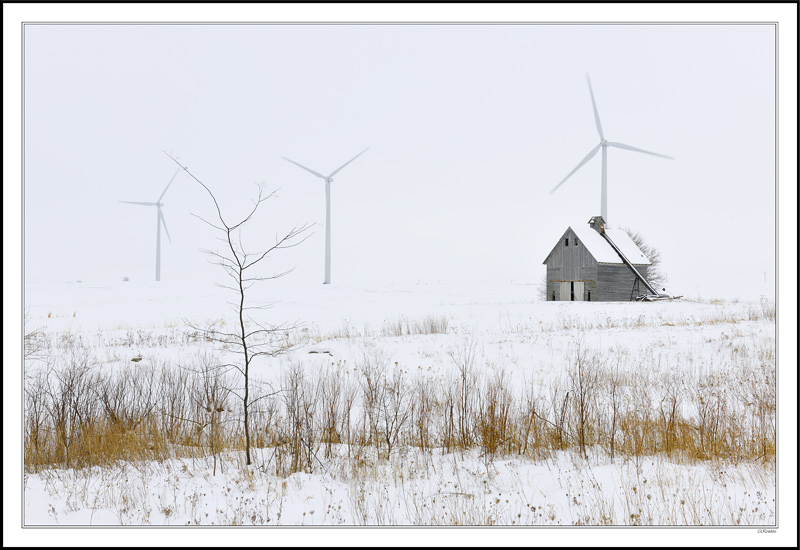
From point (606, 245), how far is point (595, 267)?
2978 mm

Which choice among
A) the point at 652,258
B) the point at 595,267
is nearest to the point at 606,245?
the point at 595,267

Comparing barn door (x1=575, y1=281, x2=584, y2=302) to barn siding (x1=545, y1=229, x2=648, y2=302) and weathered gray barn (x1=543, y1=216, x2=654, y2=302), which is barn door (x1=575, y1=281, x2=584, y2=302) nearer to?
weathered gray barn (x1=543, y1=216, x2=654, y2=302)

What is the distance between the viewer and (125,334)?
20.4 metres

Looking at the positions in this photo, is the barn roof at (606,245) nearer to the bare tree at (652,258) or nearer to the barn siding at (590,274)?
the barn siding at (590,274)

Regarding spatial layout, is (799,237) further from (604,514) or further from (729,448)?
(604,514)

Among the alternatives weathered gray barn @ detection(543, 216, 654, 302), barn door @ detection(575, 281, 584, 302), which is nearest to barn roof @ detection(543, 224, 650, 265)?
weathered gray barn @ detection(543, 216, 654, 302)

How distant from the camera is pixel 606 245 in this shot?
3966cm

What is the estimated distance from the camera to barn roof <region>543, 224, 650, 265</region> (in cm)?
3829

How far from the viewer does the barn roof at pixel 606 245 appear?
38294mm

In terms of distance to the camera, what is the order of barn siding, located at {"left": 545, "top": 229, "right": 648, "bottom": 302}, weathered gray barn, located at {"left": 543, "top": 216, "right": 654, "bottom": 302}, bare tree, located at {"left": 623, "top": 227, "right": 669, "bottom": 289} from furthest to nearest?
bare tree, located at {"left": 623, "top": 227, "right": 669, "bottom": 289} → weathered gray barn, located at {"left": 543, "top": 216, "right": 654, "bottom": 302} → barn siding, located at {"left": 545, "top": 229, "right": 648, "bottom": 302}

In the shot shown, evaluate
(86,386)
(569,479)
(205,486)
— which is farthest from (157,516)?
(569,479)

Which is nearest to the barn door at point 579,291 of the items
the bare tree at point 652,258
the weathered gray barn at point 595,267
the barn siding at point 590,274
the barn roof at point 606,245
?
the weathered gray barn at point 595,267

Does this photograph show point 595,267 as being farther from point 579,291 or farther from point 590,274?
point 579,291

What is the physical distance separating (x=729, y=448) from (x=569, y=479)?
276 cm
